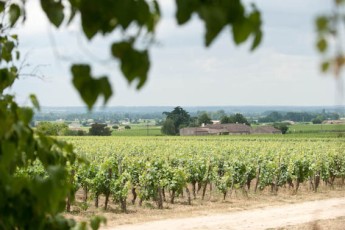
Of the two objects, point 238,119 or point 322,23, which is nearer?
point 322,23

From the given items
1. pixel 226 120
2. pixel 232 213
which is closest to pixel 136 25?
pixel 232 213

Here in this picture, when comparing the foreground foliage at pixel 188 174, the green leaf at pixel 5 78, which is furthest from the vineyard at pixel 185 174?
the green leaf at pixel 5 78

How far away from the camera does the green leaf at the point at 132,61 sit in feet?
4.67

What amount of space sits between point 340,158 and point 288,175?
391 cm

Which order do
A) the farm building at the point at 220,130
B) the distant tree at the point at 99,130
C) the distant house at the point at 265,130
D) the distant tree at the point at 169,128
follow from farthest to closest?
the distant tree at the point at 169,128 → the farm building at the point at 220,130 → the distant tree at the point at 99,130 → the distant house at the point at 265,130

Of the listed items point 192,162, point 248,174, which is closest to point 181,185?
point 192,162

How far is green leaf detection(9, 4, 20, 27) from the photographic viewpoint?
229 centimetres

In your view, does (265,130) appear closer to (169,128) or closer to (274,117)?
(169,128)

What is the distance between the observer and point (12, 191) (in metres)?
1.89

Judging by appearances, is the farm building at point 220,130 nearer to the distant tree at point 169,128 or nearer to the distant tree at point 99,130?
the distant tree at point 169,128

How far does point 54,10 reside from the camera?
187 centimetres

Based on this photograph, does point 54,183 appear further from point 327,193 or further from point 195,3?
point 327,193

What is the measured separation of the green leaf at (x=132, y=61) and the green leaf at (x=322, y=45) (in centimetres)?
41

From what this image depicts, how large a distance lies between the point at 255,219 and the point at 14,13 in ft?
44.0
